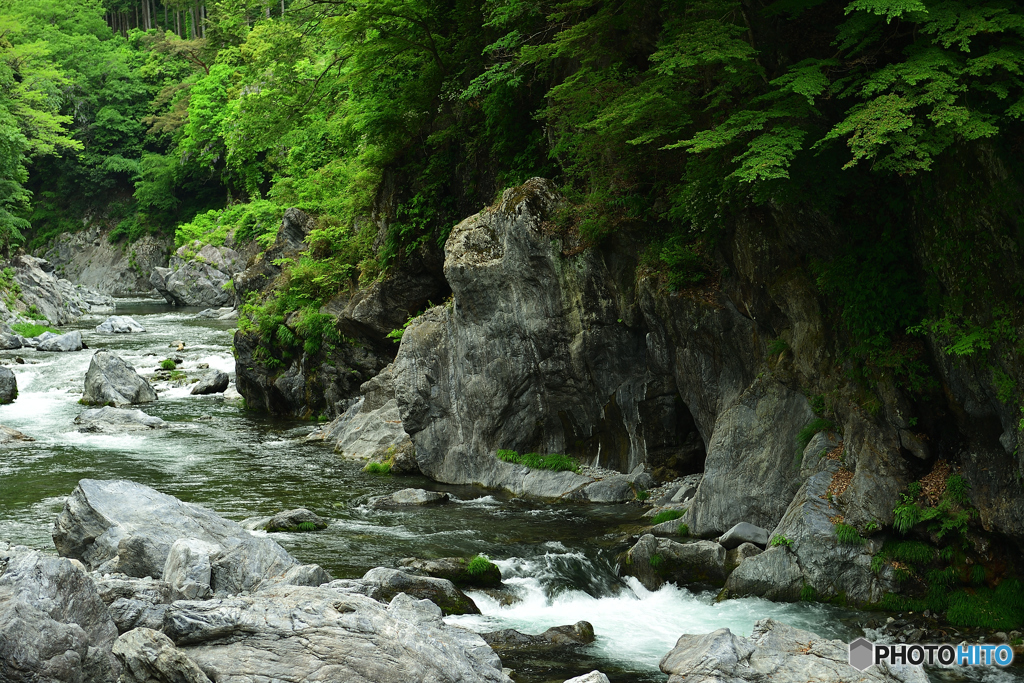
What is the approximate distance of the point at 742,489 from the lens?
13219mm

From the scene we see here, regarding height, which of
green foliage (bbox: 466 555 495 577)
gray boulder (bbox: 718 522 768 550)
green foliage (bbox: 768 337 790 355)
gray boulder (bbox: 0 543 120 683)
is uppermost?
green foliage (bbox: 768 337 790 355)

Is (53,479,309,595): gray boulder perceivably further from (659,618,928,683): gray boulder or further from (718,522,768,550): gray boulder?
(718,522,768,550): gray boulder

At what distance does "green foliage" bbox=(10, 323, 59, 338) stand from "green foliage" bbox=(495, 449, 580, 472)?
99.2ft

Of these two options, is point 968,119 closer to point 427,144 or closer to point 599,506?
point 599,506

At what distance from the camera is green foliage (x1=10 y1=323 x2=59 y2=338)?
3897 cm

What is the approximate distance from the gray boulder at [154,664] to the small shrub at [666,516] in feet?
28.4

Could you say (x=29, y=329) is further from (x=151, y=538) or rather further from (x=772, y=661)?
(x=772, y=661)

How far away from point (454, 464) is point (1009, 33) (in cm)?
1275

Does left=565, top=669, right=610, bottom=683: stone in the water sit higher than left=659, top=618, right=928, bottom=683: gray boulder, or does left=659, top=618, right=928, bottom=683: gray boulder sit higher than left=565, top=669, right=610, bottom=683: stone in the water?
left=565, top=669, right=610, bottom=683: stone in the water

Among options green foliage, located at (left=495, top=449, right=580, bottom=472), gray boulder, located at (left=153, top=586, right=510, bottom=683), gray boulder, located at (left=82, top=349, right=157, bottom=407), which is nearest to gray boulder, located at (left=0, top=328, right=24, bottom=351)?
gray boulder, located at (left=82, top=349, right=157, bottom=407)

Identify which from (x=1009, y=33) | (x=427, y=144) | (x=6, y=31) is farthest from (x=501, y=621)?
(x=6, y=31)

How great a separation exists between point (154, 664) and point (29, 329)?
1491 inches

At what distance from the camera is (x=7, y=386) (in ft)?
87.0

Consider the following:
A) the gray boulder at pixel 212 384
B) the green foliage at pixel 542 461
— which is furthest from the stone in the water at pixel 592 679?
the gray boulder at pixel 212 384
